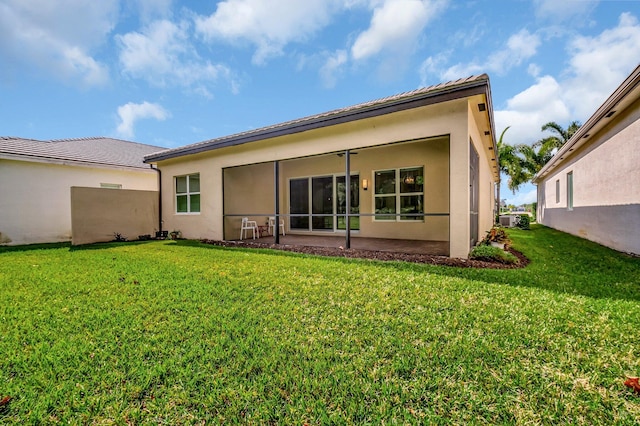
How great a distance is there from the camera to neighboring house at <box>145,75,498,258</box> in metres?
5.83

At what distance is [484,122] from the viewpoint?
24.1 ft

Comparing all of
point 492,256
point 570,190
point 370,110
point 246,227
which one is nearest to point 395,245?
point 492,256

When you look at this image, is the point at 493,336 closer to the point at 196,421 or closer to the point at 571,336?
the point at 571,336

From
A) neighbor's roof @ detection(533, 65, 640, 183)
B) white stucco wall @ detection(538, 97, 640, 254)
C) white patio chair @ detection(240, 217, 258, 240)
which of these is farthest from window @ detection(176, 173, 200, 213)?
white stucco wall @ detection(538, 97, 640, 254)

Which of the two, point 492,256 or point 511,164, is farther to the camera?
point 511,164

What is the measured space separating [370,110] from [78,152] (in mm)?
13254

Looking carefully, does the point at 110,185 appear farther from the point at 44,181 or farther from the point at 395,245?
the point at 395,245

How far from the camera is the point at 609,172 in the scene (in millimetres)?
7906

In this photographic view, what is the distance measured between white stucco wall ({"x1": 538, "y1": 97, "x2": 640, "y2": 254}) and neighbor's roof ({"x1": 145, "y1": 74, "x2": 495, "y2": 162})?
2840mm

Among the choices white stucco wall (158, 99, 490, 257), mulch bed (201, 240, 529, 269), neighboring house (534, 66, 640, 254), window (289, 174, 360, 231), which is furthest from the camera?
window (289, 174, 360, 231)

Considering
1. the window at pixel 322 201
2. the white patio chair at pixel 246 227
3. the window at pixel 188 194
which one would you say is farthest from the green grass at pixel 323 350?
the window at pixel 322 201

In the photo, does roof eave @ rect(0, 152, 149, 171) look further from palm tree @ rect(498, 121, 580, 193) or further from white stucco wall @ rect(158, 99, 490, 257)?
palm tree @ rect(498, 121, 580, 193)

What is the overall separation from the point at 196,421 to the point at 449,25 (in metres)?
13.7

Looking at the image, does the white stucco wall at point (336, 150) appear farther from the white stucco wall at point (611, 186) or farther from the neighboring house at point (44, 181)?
the white stucco wall at point (611, 186)
